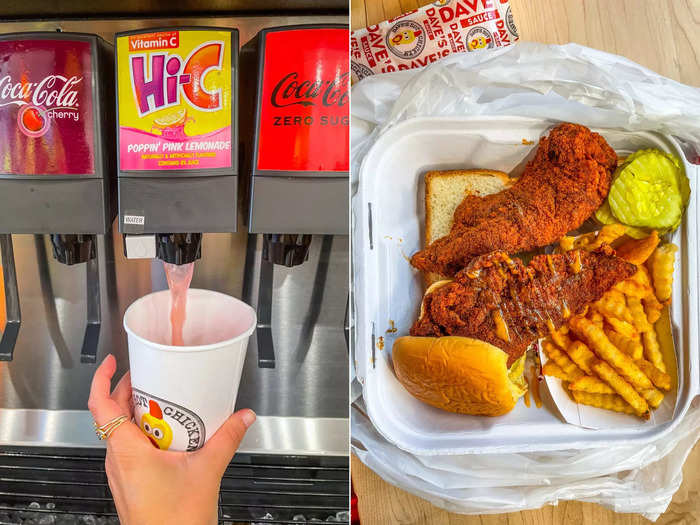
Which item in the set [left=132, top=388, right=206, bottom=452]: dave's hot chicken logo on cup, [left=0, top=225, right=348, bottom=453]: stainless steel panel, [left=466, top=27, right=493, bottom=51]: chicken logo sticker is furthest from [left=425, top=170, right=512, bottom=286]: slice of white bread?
[left=132, top=388, right=206, bottom=452]: dave's hot chicken logo on cup

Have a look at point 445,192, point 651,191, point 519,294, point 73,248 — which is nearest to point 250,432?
point 73,248

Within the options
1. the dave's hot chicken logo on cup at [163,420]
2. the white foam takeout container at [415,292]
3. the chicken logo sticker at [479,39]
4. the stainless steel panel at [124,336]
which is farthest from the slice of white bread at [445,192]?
the dave's hot chicken logo on cup at [163,420]

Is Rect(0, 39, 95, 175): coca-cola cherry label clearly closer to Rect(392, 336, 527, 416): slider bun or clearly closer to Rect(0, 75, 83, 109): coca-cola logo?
Rect(0, 75, 83, 109): coca-cola logo

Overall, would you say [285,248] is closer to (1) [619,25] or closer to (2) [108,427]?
(2) [108,427]

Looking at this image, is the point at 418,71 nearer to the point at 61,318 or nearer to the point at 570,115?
the point at 570,115

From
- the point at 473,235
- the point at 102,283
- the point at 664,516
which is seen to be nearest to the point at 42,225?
the point at 102,283

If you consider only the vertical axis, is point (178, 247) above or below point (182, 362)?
above

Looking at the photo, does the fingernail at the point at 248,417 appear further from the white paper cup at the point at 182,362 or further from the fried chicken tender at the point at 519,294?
the fried chicken tender at the point at 519,294
